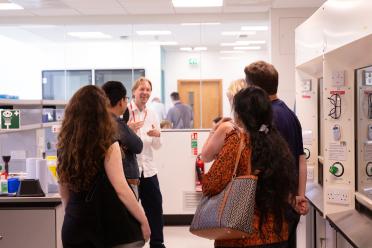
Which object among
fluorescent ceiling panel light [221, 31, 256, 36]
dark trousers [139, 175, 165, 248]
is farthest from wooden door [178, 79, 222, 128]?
dark trousers [139, 175, 165, 248]

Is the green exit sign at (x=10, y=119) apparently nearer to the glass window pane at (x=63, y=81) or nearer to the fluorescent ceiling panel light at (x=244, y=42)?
the glass window pane at (x=63, y=81)

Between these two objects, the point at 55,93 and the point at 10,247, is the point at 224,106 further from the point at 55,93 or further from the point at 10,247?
the point at 10,247

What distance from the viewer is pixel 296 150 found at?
2357 millimetres

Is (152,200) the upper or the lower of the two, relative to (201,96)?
lower

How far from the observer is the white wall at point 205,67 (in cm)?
605

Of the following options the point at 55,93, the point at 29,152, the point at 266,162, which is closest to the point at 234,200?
the point at 266,162

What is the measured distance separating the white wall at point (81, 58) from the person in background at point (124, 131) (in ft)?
10.8

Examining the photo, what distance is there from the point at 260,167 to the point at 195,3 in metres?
3.79

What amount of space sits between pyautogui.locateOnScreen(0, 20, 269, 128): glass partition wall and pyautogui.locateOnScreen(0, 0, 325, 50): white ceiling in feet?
0.05

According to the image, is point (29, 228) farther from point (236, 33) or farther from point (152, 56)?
point (236, 33)

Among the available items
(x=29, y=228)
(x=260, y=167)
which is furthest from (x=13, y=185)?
(x=260, y=167)

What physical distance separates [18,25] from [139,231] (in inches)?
182

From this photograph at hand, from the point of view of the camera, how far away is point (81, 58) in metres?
6.20

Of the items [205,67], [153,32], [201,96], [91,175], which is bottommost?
[91,175]
